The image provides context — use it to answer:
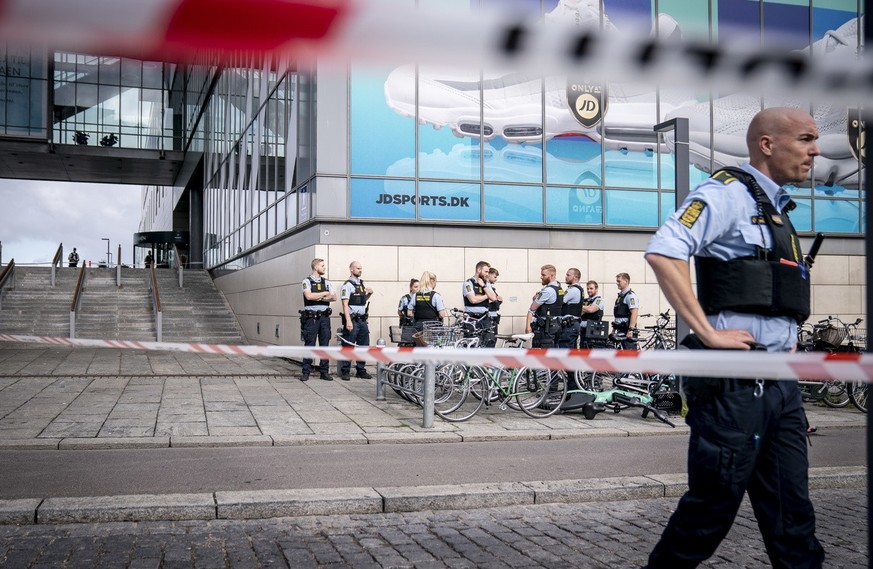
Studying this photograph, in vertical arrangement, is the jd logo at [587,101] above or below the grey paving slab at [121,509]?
above

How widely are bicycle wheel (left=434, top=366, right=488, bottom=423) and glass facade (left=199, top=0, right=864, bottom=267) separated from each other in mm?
6614

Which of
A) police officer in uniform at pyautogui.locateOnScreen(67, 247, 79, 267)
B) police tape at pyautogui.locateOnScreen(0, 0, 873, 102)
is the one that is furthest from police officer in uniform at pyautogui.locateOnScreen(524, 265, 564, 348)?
police officer in uniform at pyautogui.locateOnScreen(67, 247, 79, 267)

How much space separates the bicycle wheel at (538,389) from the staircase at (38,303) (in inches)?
610

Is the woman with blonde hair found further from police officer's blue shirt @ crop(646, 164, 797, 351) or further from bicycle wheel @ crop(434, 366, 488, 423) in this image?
police officer's blue shirt @ crop(646, 164, 797, 351)

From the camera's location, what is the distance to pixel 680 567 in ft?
9.57

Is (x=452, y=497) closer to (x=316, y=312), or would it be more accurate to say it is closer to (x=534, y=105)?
(x=316, y=312)

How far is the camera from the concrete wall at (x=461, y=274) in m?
15.8

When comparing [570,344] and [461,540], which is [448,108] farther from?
[461,540]

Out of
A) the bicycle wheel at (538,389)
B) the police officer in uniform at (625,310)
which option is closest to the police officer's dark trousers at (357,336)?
the police officer in uniform at (625,310)

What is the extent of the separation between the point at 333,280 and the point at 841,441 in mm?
9288

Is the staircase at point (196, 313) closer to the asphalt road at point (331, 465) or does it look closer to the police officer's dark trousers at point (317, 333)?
the police officer's dark trousers at point (317, 333)

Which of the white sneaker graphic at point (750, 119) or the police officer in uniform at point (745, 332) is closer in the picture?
the police officer in uniform at point (745, 332)

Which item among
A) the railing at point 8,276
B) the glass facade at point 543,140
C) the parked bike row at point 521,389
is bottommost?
the parked bike row at point 521,389

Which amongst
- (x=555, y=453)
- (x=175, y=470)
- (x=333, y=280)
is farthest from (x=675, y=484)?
(x=333, y=280)
